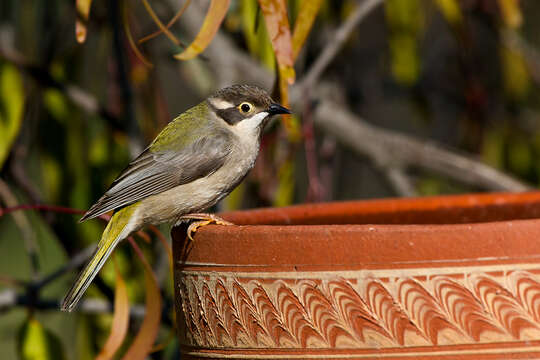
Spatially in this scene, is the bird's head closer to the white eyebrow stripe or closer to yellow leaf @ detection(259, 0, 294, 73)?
the white eyebrow stripe

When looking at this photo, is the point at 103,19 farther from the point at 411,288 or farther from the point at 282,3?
the point at 411,288

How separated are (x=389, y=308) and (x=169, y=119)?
2.48m

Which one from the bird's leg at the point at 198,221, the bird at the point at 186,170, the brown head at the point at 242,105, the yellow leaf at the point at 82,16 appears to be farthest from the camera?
the brown head at the point at 242,105

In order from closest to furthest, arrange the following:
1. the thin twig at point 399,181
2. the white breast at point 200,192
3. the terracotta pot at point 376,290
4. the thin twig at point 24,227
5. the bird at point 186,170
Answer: the terracotta pot at point 376,290 → the bird at point 186,170 → the white breast at point 200,192 → the thin twig at point 24,227 → the thin twig at point 399,181

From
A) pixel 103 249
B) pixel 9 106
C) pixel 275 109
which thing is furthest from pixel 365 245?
pixel 9 106

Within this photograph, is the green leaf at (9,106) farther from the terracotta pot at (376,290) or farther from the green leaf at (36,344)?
the terracotta pot at (376,290)

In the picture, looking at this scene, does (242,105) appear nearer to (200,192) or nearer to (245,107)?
(245,107)

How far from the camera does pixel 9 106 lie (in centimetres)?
334

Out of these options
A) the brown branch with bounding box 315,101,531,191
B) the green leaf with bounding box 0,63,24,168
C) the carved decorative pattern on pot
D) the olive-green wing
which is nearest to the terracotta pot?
the carved decorative pattern on pot

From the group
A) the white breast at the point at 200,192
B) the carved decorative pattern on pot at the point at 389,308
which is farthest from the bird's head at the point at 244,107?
the carved decorative pattern on pot at the point at 389,308

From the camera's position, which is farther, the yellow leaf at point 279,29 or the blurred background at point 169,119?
the blurred background at point 169,119

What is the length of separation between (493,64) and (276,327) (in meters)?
3.92

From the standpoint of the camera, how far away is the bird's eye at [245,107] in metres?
3.39

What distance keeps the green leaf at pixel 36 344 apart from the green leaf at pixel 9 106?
1.99 feet
